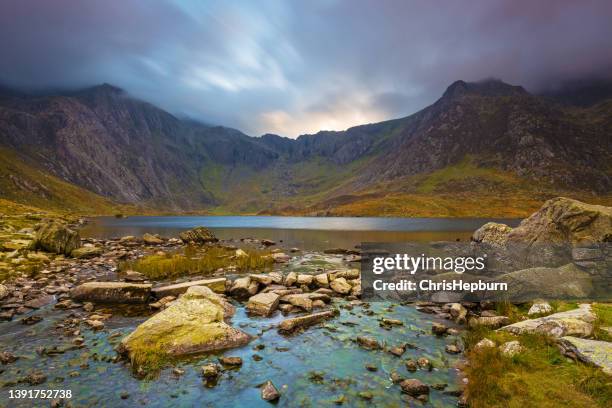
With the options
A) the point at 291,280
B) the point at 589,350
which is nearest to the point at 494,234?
the point at 291,280

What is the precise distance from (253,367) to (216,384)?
6.19 ft

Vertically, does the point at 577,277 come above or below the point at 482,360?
above

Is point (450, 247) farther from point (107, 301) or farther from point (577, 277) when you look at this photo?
point (107, 301)

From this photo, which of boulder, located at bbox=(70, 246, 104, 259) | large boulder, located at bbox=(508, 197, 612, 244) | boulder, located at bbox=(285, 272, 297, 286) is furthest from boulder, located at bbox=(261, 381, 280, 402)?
boulder, located at bbox=(70, 246, 104, 259)

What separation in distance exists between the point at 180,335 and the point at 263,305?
22.1 feet

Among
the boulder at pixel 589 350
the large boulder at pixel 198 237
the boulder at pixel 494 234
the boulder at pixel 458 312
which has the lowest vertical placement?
the large boulder at pixel 198 237

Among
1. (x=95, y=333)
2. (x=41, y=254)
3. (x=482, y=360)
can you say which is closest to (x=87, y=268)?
(x=41, y=254)

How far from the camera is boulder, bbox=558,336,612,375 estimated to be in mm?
11352

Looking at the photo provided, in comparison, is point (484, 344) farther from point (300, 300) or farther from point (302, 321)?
point (300, 300)

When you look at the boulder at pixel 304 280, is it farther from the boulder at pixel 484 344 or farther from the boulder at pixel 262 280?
the boulder at pixel 484 344

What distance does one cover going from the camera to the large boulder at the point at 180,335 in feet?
49.3

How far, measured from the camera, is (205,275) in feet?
111

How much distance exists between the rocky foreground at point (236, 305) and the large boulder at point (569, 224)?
0.32 feet

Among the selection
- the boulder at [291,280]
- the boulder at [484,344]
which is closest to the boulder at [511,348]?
the boulder at [484,344]
